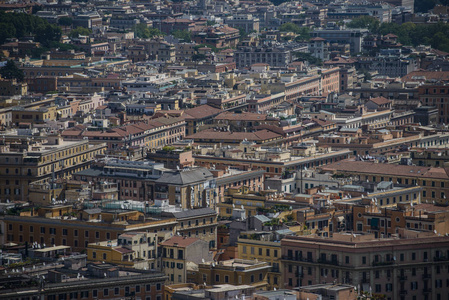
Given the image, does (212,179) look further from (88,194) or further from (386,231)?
(386,231)

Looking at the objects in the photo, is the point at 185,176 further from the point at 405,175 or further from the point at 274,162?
the point at 405,175

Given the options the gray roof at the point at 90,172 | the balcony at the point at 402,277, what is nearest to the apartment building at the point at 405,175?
the gray roof at the point at 90,172

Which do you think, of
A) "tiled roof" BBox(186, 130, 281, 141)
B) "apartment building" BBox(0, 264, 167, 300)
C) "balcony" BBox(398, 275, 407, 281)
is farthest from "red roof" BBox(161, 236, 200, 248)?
"tiled roof" BBox(186, 130, 281, 141)

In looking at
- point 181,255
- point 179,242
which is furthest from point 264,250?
point 179,242

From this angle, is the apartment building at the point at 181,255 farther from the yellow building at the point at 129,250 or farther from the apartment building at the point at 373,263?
the apartment building at the point at 373,263

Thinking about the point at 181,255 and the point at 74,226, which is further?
the point at 74,226

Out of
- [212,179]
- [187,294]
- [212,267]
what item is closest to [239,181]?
[212,179]
